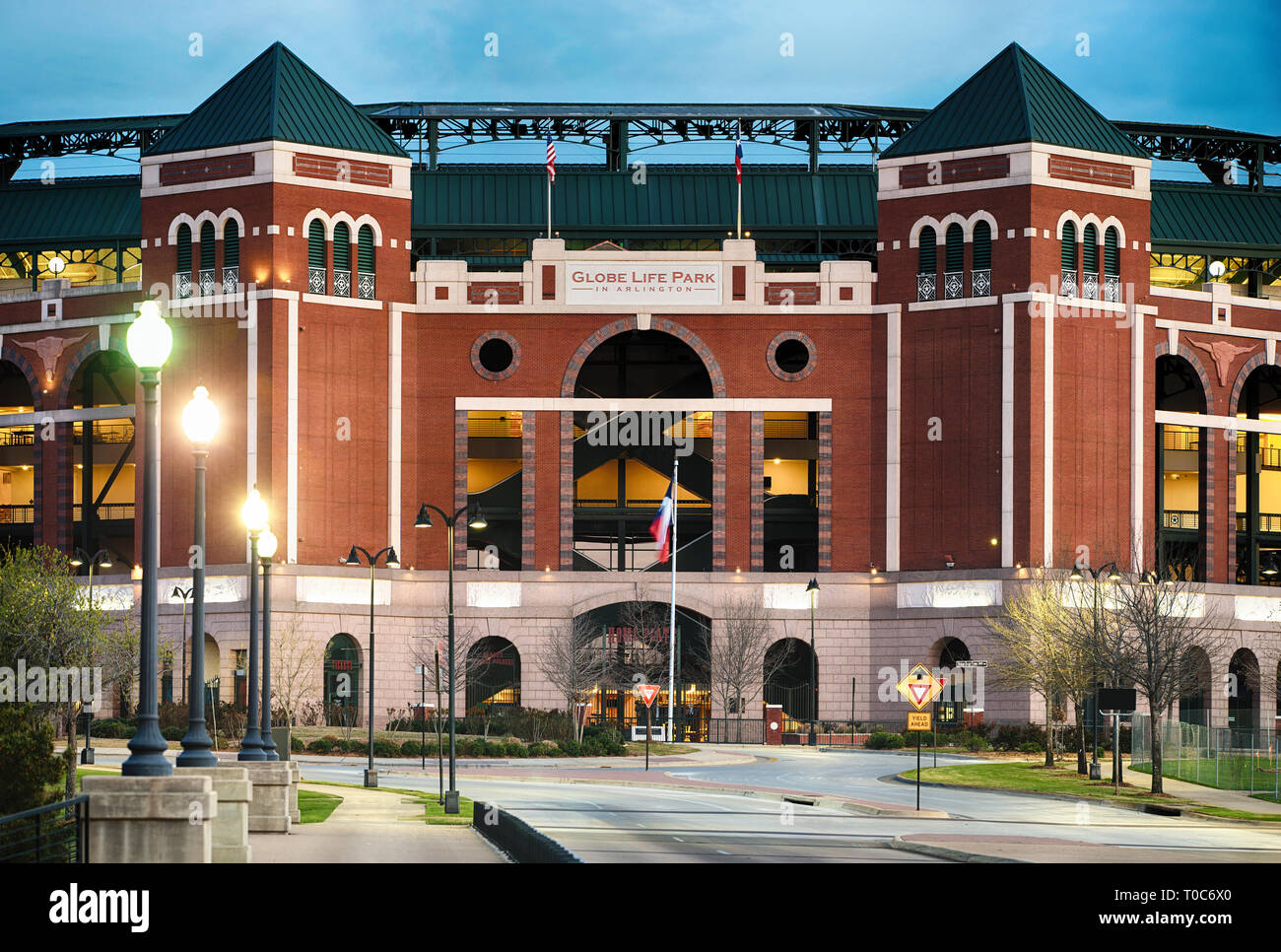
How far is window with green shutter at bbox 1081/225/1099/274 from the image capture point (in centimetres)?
8350

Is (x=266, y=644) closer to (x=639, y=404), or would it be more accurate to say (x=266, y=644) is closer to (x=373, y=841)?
(x=373, y=841)

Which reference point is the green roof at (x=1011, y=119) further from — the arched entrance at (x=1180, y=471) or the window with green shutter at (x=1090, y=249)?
the arched entrance at (x=1180, y=471)

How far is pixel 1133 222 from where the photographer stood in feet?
277

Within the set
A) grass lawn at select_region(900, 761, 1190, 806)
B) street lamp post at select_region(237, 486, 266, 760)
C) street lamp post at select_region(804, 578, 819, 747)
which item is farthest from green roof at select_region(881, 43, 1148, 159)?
street lamp post at select_region(237, 486, 266, 760)

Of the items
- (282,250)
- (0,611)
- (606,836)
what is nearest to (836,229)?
(282,250)

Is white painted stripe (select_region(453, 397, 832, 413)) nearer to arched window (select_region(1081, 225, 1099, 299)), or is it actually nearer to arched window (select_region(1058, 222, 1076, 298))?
arched window (select_region(1058, 222, 1076, 298))

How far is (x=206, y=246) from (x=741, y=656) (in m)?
29.7

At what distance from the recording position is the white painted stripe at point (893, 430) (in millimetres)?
83500

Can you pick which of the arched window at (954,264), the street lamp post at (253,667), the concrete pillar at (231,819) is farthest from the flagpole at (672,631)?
the concrete pillar at (231,819)

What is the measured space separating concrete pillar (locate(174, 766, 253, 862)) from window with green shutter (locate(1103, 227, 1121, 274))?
65006 mm

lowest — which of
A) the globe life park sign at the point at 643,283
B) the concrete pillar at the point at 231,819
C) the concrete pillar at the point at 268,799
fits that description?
the concrete pillar at the point at 268,799

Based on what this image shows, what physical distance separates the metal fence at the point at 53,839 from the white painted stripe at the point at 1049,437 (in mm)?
61004

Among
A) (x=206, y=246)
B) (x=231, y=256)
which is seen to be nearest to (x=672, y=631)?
(x=231, y=256)

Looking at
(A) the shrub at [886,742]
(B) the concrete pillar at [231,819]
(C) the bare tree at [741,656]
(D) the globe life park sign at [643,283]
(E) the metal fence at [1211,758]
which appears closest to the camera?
(B) the concrete pillar at [231,819]
